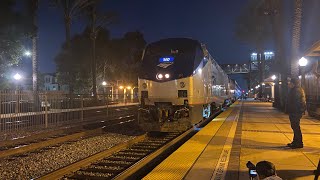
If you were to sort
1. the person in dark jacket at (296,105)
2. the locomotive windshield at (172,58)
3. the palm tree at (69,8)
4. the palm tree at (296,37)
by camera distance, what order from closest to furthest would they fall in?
the person in dark jacket at (296,105) → the palm tree at (296,37) → the locomotive windshield at (172,58) → the palm tree at (69,8)

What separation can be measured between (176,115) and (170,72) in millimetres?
1781

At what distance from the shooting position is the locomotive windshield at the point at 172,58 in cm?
1438

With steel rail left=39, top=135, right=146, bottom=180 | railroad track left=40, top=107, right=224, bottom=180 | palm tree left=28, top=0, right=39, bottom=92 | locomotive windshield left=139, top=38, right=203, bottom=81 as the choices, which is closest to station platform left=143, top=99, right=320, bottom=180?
railroad track left=40, top=107, right=224, bottom=180

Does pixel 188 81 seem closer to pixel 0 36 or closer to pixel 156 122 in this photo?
pixel 156 122

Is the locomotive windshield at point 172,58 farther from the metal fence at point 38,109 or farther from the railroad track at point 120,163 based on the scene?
the metal fence at point 38,109

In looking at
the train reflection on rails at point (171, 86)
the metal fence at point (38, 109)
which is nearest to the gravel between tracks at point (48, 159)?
the train reflection on rails at point (171, 86)

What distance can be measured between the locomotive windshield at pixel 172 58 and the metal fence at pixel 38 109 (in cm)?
577

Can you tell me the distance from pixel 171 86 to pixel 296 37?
16.6 feet

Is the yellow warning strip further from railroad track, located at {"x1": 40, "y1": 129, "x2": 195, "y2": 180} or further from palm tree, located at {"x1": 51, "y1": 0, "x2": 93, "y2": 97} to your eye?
palm tree, located at {"x1": 51, "y1": 0, "x2": 93, "y2": 97}

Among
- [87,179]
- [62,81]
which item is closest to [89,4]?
[62,81]

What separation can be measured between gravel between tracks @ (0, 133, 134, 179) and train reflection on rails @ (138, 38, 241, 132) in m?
1.94

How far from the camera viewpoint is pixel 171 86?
14273 mm

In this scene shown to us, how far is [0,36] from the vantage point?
24.8m

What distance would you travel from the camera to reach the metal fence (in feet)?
50.8
